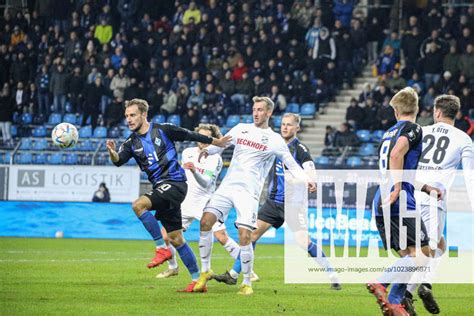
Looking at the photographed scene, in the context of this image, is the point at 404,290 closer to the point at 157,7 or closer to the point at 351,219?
the point at 351,219

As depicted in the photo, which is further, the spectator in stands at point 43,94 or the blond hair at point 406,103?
the spectator in stands at point 43,94

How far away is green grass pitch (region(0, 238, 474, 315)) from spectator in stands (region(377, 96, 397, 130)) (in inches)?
362

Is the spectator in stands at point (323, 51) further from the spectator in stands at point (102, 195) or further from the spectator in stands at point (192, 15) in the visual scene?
the spectator in stands at point (102, 195)

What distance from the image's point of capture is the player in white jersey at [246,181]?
39.0 feet

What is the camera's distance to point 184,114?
2777 centimetres

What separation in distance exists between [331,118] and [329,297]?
16751 millimetres

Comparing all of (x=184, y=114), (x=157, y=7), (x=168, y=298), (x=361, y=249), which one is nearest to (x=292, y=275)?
(x=168, y=298)

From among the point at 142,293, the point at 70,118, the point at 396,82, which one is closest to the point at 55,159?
the point at 70,118

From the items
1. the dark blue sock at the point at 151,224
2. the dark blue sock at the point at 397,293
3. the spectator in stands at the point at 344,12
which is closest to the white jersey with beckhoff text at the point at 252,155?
the dark blue sock at the point at 151,224

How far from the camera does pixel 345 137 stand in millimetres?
24891

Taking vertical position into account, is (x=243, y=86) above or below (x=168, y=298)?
above

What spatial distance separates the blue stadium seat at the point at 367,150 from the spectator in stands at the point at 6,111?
11.0 m

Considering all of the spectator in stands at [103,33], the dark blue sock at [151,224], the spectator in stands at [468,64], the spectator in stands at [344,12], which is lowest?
the dark blue sock at [151,224]

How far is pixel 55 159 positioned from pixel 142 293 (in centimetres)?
1573
